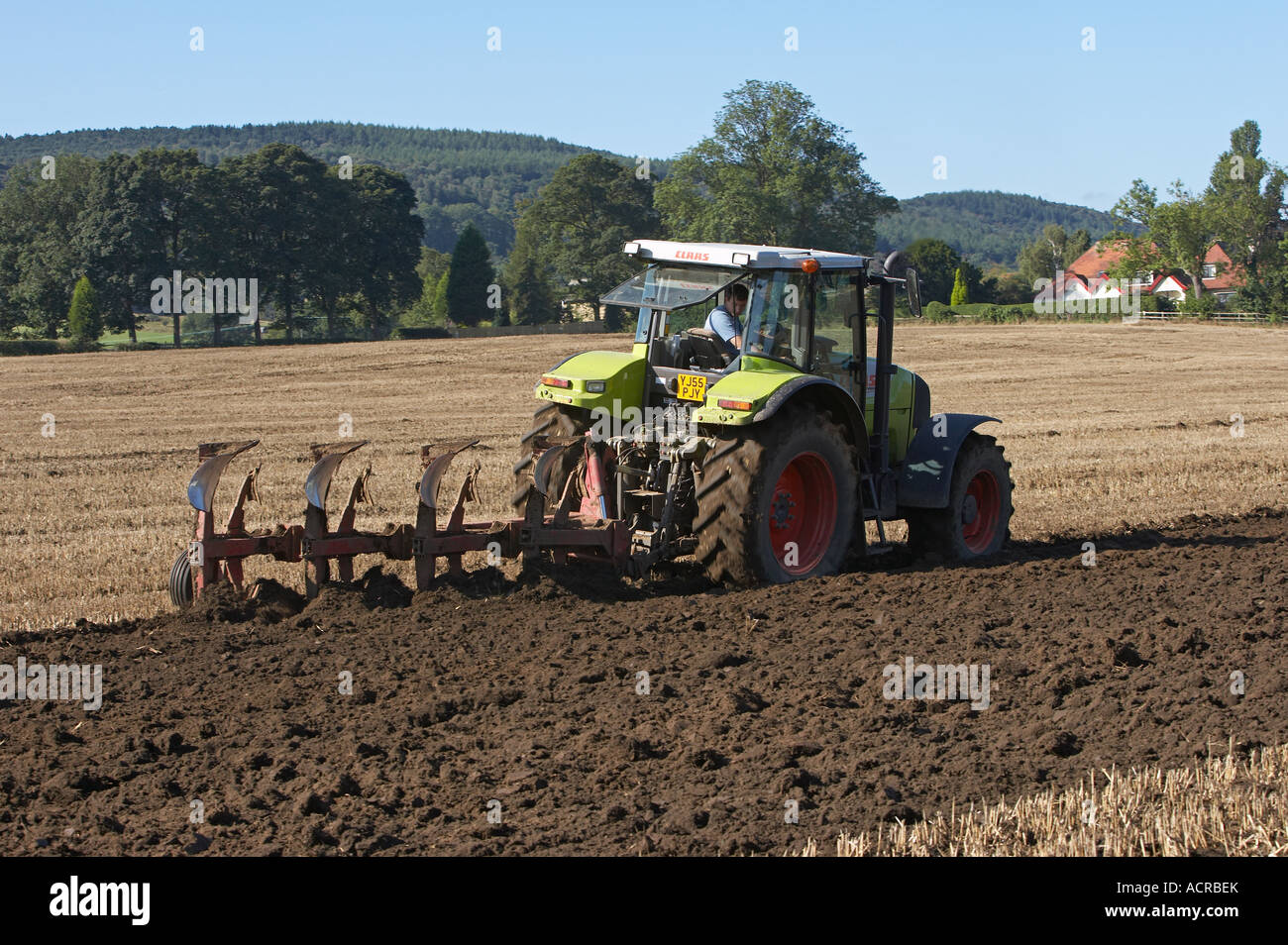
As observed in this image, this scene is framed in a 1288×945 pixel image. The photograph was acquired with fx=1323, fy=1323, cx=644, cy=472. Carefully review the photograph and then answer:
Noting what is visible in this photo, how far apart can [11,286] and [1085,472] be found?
5338 centimetres

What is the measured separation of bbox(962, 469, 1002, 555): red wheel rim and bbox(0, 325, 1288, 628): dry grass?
1295mm

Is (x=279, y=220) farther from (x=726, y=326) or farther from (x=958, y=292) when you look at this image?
(x=726, y=326)

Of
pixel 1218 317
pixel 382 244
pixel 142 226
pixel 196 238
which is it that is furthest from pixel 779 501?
pixel 382 244

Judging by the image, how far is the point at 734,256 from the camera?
8.10 metres

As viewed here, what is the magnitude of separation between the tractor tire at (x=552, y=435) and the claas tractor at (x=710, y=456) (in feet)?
0.05

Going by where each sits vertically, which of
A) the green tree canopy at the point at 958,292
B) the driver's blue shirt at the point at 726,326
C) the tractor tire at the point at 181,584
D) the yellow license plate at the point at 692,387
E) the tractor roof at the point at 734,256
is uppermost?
the green tree canopy at the point at 958,292

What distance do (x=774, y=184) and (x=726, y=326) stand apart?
49552mm

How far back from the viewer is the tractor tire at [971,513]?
30.3ft

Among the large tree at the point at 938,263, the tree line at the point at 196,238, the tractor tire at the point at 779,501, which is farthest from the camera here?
the large tree at the point at 938,263

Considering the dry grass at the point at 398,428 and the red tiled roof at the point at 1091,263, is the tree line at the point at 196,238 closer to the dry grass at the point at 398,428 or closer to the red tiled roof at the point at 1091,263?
the dry grass at the point at 398,428

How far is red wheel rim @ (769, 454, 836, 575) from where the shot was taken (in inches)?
333

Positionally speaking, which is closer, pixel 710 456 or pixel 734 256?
pixel 710 456

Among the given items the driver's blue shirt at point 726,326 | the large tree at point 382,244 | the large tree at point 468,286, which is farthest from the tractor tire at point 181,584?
the large tree at point 468,286
